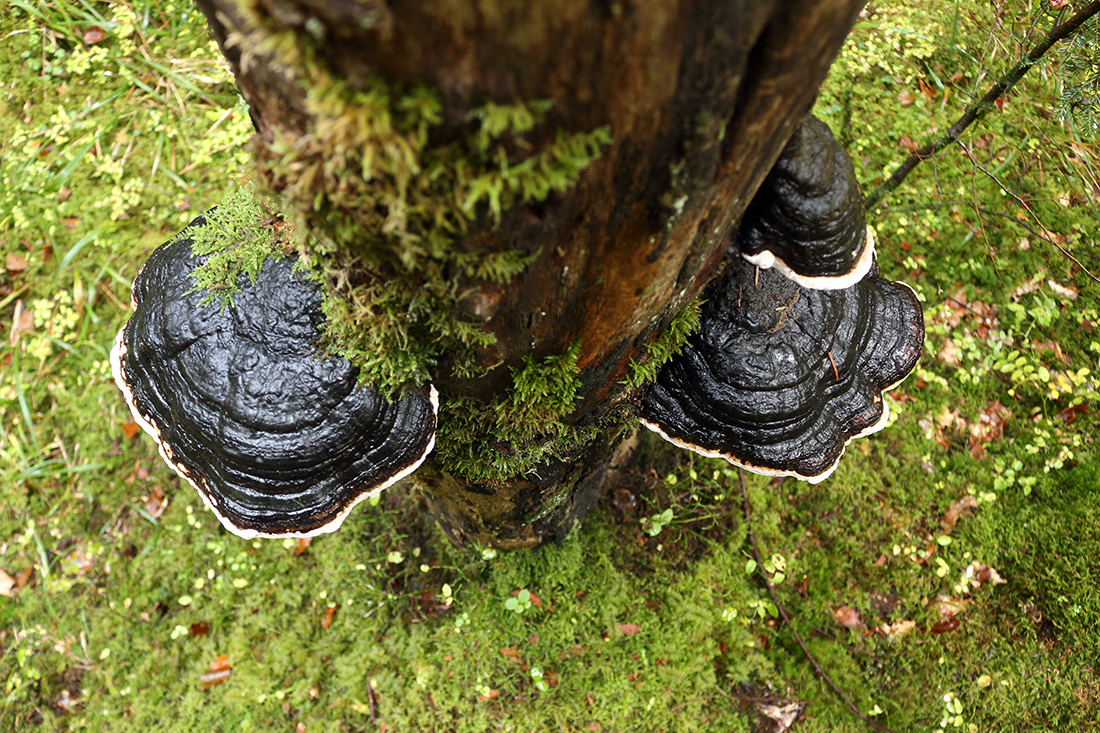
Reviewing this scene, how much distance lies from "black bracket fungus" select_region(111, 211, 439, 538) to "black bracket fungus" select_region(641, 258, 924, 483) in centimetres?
104

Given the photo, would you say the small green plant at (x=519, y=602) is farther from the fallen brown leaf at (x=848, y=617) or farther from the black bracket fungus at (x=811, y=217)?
the black bracket fungus at (x=811, y=217)

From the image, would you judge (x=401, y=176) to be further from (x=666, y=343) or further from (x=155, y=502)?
(x=155, y=502)

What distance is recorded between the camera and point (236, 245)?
1771 mm

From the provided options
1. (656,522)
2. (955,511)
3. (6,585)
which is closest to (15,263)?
(6,585)

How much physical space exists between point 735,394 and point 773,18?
1.55 meters

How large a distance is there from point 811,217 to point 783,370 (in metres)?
0.81

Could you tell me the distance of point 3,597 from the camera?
13.8ft

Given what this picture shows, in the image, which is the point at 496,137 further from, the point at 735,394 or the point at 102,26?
the point at 102,26

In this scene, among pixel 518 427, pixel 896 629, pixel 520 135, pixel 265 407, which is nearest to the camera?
pixel 520 135

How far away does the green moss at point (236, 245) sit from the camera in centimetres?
170

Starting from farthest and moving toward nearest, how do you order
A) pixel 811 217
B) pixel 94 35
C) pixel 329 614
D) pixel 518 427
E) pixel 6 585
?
pixel 94 35
pixel 6 585
pixel 329 614
pixel 518 427
pixel 811 217

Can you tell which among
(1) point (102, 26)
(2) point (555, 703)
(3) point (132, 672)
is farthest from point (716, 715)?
(1) point (102, 26)

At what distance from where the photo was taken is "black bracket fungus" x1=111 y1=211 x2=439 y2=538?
1643 millimetres

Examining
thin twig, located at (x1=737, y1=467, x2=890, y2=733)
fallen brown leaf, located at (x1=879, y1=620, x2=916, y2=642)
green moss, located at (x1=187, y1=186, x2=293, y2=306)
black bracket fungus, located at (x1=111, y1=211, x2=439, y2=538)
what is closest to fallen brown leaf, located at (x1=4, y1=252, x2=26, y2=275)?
black bracket fungus, located at (x1=111, y1=211, x2=439, y2=538)
